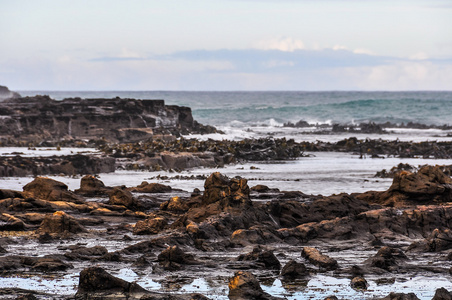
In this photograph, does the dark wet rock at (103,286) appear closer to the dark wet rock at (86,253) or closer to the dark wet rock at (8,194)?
the dark wet rock at (86,253)

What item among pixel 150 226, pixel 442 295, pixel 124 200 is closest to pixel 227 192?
pixel 150 226

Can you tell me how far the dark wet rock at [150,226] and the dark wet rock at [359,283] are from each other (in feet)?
12.7

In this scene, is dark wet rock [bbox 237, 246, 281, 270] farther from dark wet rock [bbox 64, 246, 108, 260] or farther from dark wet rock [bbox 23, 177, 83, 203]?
dark wet rock [bbox 23, 177, 83, 203]

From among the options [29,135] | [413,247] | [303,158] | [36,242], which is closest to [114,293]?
[36,242]

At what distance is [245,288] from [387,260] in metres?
2.23

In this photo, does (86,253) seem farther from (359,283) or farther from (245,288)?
(359,283)

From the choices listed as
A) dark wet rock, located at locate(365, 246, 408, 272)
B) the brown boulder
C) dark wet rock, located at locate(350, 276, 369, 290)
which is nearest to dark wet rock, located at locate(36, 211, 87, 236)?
the brown boulder

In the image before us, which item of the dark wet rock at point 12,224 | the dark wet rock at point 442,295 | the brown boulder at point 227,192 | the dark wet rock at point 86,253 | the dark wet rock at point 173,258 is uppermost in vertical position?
the brown boulder at point 227,192

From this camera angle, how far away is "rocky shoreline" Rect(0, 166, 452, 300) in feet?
23.8

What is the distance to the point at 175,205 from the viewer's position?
12.0 m

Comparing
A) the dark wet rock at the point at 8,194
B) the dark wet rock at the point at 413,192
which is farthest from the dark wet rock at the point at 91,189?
the dark wet rock at the point at 413,192

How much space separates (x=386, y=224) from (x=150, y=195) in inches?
210

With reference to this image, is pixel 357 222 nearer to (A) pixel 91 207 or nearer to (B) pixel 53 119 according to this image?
(A) pixel 91 207

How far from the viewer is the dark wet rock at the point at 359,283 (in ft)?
22.9
